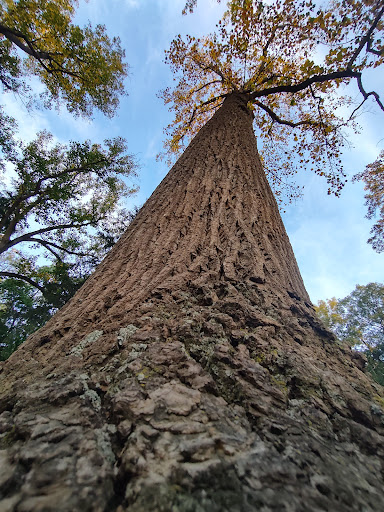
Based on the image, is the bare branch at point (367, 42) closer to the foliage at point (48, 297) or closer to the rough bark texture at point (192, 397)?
the rough bark texture at point (192, 397)

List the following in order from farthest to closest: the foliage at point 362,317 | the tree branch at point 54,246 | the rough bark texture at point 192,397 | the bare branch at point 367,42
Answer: the foliage at point 362,317 < the tree branch at point 54,246 < the bare branch at point 367,42 < the rough bark texture at point 192,397

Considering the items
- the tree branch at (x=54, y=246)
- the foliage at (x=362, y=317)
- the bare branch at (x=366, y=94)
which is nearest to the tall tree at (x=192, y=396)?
the bare branch at (x=366, y=94)

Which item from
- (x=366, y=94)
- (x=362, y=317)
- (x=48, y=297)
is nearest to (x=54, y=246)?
(x=48, y=297)

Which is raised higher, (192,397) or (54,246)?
(54,246)

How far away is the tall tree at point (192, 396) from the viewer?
0.61 metres

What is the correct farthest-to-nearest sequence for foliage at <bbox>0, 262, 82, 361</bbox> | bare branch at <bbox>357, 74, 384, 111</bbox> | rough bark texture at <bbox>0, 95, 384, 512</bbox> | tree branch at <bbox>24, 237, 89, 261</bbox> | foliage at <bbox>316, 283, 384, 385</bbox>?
foliage at <bbox>316, 283, 384, 385</bbox>
tree branch at <bbox>24, 237, 89, 261</bbox>
foliage at <bbox>0, 262, 82, 361</bbox>
bare branch at <bbox>357, 74, 384, 111</bbox>
rough bark texture at <bbox>0, 95, 384, 512</bbox>

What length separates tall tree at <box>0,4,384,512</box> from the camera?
2.01ft

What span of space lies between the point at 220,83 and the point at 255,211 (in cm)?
700

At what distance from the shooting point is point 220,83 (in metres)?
7.30

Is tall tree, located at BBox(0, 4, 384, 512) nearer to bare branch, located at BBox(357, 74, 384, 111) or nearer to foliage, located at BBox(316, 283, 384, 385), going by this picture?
bare branch, located at BBox(357, 74, 384, 111)

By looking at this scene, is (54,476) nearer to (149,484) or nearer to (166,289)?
(149,484)

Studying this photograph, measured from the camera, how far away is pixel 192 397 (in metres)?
0.88

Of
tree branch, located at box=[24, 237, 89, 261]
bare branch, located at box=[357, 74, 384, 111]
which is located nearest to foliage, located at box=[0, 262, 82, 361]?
tree branch, located at box=[24, 237, 89, 261]

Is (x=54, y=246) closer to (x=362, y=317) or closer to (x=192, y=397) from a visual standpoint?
(x=192, y=397)
